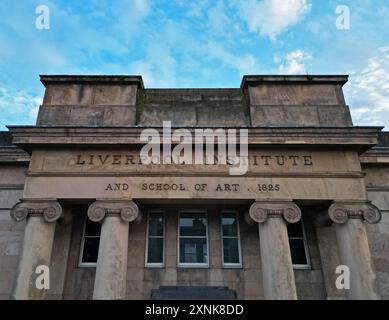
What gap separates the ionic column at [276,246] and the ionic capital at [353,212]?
1.15 meters

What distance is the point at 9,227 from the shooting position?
38.4ft

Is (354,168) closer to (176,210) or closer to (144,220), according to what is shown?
(176,210)

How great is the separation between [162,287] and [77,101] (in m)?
7.34

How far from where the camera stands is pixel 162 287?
10297 millimetres

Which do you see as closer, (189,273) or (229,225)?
(189,273)

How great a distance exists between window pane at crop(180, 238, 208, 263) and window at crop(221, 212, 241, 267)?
0.69 m

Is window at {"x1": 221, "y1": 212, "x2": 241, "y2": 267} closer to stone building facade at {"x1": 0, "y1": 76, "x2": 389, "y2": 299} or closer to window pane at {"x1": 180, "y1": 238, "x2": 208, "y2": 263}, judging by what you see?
stone building facade at {"x1": 0, "y1": 76, "x2": 389, "y2": 299}

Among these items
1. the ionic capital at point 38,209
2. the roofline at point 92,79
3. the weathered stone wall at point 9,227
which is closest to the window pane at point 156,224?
the ionic capital at point 38,209

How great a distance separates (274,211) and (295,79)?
544 cm

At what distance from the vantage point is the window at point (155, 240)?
11.2 metres

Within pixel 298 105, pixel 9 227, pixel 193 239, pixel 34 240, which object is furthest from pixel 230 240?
pixel 9 227

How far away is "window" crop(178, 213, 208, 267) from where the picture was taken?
11.2 meters

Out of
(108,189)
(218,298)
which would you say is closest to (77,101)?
(108,189)

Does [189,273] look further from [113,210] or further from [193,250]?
[113,210]
